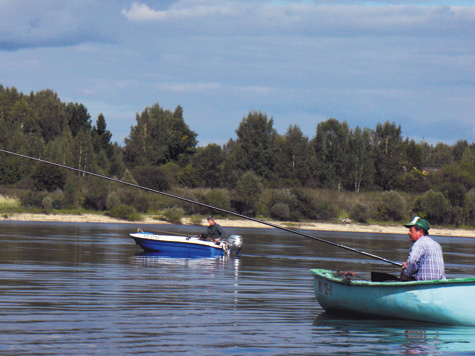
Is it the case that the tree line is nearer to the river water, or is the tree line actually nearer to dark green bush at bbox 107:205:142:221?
dark green bush at bbox 107:205:142:221

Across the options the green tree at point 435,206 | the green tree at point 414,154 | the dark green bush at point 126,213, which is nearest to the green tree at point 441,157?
the green tree at point 414,154

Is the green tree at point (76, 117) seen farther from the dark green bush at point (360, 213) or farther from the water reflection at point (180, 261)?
the water reflection at point (180, 261)

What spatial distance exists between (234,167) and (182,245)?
192ft

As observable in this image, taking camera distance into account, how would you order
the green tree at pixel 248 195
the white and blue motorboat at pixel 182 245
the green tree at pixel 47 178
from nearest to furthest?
the white and blue motorboat at pixel 182 245 → the green tree at pixel 47 178 → the green tree at pixel 248 195

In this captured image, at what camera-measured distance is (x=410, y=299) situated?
1234cm

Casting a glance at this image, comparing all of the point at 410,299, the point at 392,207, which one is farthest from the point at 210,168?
the point at 410,299

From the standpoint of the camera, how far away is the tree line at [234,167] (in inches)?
2864

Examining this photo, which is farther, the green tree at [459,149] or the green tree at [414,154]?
the green tree at [459,149]

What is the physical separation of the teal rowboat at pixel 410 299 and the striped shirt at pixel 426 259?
16.0 inches

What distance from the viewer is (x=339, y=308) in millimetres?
13844

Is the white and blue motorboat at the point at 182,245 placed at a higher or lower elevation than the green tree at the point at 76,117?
lower

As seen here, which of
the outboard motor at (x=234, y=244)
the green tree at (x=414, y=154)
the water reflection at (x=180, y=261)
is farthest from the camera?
the green tree at (x=414, y=154)

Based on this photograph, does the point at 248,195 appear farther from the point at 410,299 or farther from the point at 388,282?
the point at 410,299

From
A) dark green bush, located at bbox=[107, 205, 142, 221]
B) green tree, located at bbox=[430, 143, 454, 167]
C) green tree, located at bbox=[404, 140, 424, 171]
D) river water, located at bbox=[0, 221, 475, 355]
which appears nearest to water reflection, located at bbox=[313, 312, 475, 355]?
river water, located at bbox=[0, 221, 475, 355]
